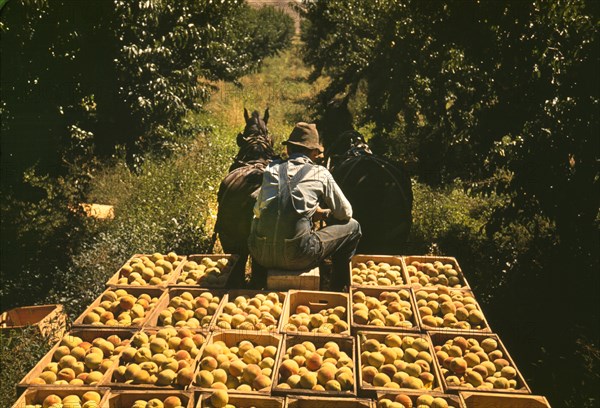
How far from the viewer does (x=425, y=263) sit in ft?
19.0

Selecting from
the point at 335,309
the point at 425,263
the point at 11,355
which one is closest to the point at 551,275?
the point at 425,263

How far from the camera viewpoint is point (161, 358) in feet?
12.5

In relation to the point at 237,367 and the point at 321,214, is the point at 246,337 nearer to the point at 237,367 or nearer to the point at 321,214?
the point at 237,367

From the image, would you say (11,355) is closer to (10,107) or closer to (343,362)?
(10,107)

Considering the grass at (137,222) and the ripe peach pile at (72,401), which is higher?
the ripe peach pile at (72,401)

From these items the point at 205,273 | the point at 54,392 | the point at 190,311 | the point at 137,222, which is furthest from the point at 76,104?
the point at 54,392

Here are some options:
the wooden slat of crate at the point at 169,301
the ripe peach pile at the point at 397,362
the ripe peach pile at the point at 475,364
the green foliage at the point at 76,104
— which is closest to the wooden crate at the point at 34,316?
the green foliage at the point at 76,104

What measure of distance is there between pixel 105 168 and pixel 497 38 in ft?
25.5

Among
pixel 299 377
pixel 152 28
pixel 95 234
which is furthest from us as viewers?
pixel 152 28

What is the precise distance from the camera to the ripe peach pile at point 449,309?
446 cm

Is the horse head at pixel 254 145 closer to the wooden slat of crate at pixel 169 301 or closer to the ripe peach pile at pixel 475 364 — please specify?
the wooden slat of crate at pixel 169 301

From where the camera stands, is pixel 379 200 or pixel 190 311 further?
pixel 379 200

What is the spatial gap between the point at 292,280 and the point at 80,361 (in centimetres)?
201

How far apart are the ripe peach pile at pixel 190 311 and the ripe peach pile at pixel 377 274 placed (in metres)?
1.39
